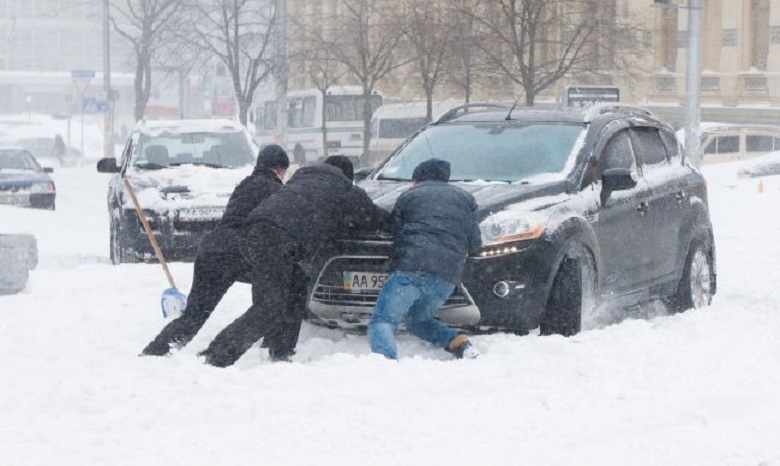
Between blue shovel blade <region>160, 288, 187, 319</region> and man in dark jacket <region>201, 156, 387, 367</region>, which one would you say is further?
blue shovel blade <region>160, 288, 187, 319</region>

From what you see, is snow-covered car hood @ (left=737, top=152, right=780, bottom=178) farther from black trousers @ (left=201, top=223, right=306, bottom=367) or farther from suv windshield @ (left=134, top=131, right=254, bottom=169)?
black trousers @ (left=201, top=223, right=306, bottom=367)

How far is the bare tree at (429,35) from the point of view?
32.5 meters

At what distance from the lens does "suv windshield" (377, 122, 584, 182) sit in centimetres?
988

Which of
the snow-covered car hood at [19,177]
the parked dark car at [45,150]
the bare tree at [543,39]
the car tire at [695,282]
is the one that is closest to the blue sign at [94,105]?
the parked dark car at [45,150]

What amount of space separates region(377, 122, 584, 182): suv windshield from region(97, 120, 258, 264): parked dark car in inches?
197

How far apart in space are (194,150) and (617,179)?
791 centimetres

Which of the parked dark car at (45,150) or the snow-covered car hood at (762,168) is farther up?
the snow-covered car hood at (762,168)

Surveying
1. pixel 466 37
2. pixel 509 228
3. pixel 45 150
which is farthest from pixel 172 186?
pixel 45 150

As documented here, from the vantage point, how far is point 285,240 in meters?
8.48

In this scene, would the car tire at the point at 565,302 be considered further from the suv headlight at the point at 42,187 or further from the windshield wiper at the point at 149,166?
the suv headlight at the point at 42,187

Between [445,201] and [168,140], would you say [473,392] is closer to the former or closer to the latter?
[445,201]

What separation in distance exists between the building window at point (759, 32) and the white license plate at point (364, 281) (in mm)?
48531

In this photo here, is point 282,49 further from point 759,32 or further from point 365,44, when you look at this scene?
point 759,32

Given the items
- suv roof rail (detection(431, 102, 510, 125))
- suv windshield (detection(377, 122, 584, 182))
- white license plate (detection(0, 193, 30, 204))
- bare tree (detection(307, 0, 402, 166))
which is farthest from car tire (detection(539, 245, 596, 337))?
bare tree (detection(307, 0, 402, 166))
